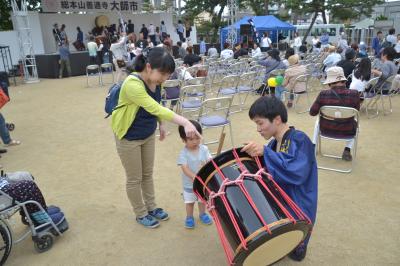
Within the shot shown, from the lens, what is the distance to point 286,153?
190 centimetres

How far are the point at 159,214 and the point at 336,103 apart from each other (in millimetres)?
2355

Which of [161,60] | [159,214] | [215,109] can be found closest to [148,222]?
[159,214]

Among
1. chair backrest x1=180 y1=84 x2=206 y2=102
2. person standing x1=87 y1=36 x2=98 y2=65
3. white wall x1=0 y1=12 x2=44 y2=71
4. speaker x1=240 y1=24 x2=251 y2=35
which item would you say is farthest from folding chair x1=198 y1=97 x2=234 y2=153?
speaker x1=240 y1=24 x2=251 y2=35

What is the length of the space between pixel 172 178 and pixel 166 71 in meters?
1.78

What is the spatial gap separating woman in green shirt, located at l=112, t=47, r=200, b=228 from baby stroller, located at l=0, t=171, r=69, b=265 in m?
0.65

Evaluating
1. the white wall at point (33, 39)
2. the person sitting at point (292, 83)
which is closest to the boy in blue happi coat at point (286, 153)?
the person sitting at point (292, 83)

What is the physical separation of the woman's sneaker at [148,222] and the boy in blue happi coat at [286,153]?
134 cm

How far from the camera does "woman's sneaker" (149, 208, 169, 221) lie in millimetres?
2944

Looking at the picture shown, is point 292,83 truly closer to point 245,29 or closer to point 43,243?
point 43,243

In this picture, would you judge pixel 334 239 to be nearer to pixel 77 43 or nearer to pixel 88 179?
pixel 88 179

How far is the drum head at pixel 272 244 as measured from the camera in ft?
5.32

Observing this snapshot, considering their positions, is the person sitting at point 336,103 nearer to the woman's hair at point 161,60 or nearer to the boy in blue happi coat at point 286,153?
the boy in blue happi coat at point 286,153

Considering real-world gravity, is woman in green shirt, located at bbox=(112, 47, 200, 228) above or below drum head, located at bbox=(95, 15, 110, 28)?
below

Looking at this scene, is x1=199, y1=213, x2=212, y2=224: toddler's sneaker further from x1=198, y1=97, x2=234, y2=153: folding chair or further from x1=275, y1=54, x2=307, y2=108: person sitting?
x1=275, y1=54, x2=307, y2=108: person sitting
